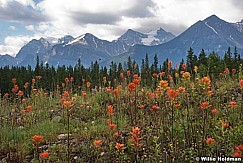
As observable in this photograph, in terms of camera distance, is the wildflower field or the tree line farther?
the tree line

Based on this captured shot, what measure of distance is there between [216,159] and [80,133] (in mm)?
3730

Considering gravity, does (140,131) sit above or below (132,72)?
below

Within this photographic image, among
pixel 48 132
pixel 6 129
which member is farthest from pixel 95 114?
pixel 6 129

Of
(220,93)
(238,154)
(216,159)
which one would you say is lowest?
(216,159)

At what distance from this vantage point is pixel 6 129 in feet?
25.2

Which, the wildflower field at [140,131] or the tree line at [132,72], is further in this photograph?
the tree line at [132,72]

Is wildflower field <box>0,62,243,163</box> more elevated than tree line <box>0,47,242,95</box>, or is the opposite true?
tree line <box>0,47,242,95</box>

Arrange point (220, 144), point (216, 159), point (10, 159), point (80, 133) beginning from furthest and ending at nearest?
1. point (80, 133)
2. point (10, 159)
3. point (220, 144)
4. point (216, 159)

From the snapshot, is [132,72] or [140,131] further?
[132,72]

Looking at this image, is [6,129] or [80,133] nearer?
[80,133]

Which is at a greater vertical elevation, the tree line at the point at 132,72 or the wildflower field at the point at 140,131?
the tree line at the point at 132,72

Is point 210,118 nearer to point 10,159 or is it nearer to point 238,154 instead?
point 238,154

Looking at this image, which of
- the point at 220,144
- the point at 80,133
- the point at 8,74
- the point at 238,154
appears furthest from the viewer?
the point at 8,74

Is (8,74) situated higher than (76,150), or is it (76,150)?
(8,74)
